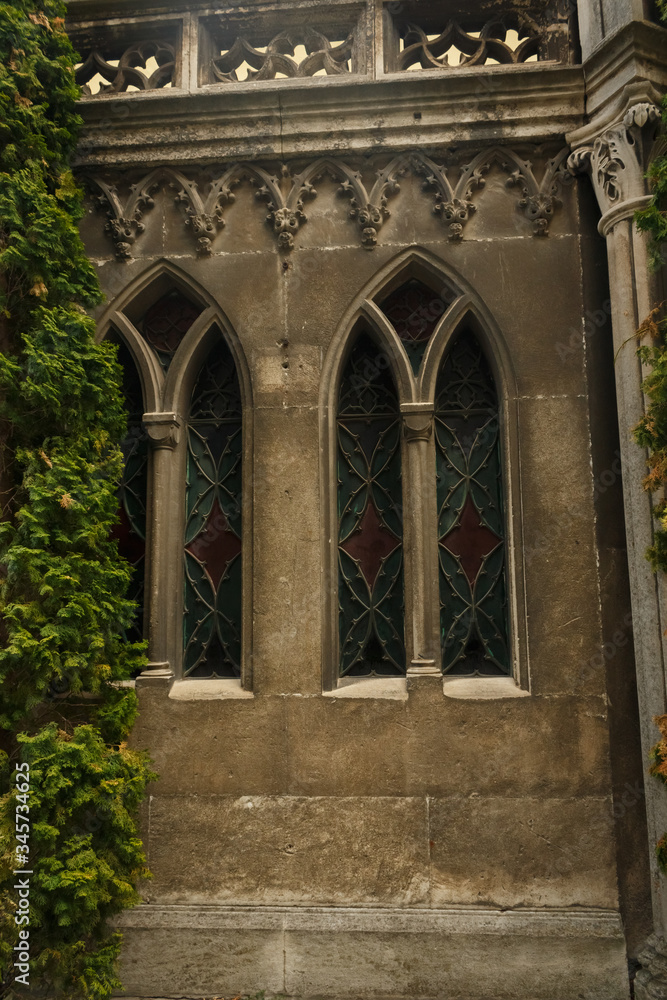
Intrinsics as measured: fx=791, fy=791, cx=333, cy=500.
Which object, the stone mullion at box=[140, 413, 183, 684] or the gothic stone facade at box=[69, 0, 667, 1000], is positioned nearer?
the gothic stone facade at box=[69, 0, 667, 1000]

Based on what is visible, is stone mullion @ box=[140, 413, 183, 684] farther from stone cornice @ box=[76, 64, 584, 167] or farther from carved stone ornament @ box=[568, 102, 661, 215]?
carved stone ornament @ box=[568, 102, 661, 215]

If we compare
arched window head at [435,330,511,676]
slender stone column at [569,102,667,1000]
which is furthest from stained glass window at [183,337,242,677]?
slender stone column at [569,102,667,1000]

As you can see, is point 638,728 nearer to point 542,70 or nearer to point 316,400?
point 316,400

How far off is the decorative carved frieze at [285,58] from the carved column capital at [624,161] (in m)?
1.91

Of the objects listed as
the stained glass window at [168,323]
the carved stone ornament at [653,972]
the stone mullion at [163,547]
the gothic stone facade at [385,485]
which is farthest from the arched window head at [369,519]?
the carved stone ornament at [653,972]

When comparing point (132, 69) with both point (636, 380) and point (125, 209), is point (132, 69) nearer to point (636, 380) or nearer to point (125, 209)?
point (125, 209)

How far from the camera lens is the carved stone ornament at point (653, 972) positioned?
4258 mm

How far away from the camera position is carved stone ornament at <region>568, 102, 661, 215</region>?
4.84 metres

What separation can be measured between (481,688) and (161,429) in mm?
2701

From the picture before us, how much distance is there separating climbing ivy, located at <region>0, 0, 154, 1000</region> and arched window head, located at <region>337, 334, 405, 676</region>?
4.63 ft

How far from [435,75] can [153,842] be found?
5.28 metres

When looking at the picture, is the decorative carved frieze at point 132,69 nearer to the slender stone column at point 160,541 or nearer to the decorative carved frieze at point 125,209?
the decorative carved frieze at point 125,209

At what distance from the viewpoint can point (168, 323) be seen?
224 inches

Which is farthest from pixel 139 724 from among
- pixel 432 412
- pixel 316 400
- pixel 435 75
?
pixel 435 75
